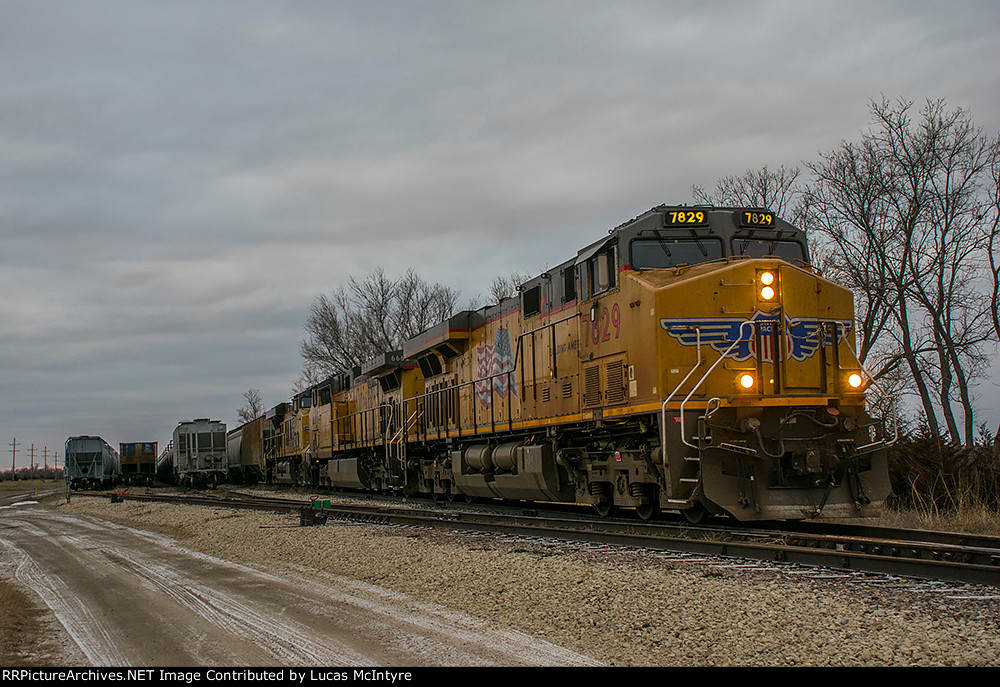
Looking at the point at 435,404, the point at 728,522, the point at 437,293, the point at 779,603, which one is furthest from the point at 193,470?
the point at 779,603

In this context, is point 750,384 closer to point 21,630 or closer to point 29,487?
point 21,630

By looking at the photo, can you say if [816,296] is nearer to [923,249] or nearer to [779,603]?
[779,603]

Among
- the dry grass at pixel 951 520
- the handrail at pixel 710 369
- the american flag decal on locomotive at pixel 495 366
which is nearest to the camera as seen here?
the handrail at pixel 710 369

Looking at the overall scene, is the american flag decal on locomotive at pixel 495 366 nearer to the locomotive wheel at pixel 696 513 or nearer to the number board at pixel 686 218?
the locomotive wheel at pixel 696 513

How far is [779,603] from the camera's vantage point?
6.54 m

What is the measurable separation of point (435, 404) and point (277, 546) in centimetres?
876

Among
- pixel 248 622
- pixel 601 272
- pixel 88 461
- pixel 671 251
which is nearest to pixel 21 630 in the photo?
pixel 248 622

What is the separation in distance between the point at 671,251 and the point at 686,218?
19.8 inches

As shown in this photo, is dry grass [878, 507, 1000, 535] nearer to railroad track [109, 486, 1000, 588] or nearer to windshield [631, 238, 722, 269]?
railroad track [109, 486, 1000, 588]

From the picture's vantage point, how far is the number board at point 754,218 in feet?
39.2

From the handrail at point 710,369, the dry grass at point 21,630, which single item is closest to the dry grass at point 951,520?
the handrail at point 710,369

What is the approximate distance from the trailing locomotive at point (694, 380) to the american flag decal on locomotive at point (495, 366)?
43cm

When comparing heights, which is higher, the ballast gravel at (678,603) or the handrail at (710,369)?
the handrail at (710,369)

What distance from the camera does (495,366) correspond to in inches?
682
